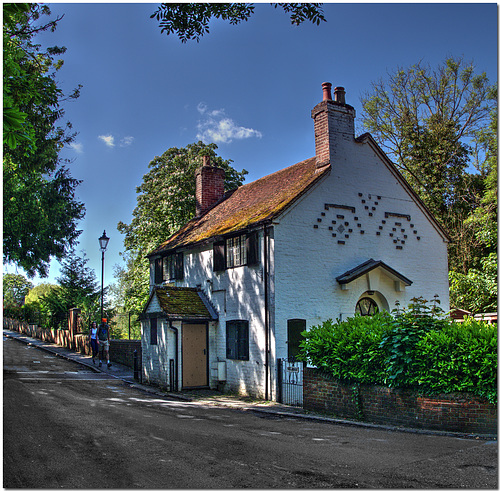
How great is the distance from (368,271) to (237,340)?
5300 mm

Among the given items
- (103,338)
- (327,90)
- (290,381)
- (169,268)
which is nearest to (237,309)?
(290,381)

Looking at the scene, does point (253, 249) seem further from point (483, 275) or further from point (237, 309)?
point (483, 275)

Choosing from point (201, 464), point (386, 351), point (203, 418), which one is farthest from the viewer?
point (203, 418)

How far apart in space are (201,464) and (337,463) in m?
2.07

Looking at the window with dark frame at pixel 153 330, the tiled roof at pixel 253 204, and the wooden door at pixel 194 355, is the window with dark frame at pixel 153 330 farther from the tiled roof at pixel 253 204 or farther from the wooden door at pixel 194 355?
the tiled roof at pixel 253 204

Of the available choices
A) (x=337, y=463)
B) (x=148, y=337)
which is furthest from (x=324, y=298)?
(x=337, y=463)

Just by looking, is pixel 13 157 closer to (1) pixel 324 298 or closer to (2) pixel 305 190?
(2) pixel 305 190

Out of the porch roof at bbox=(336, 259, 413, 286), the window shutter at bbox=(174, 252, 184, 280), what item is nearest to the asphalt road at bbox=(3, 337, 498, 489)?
the porch roof at bbox=(336, 259, 413, 286)

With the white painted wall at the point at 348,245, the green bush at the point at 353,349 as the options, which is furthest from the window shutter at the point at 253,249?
the green bush at the point at 353,349

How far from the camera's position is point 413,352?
36.3 feet

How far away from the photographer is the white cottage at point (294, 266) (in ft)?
55.0

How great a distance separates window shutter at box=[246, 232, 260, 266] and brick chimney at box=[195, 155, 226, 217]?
350 inches

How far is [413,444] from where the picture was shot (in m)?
9.18

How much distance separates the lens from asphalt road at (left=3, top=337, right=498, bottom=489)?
6785mm
